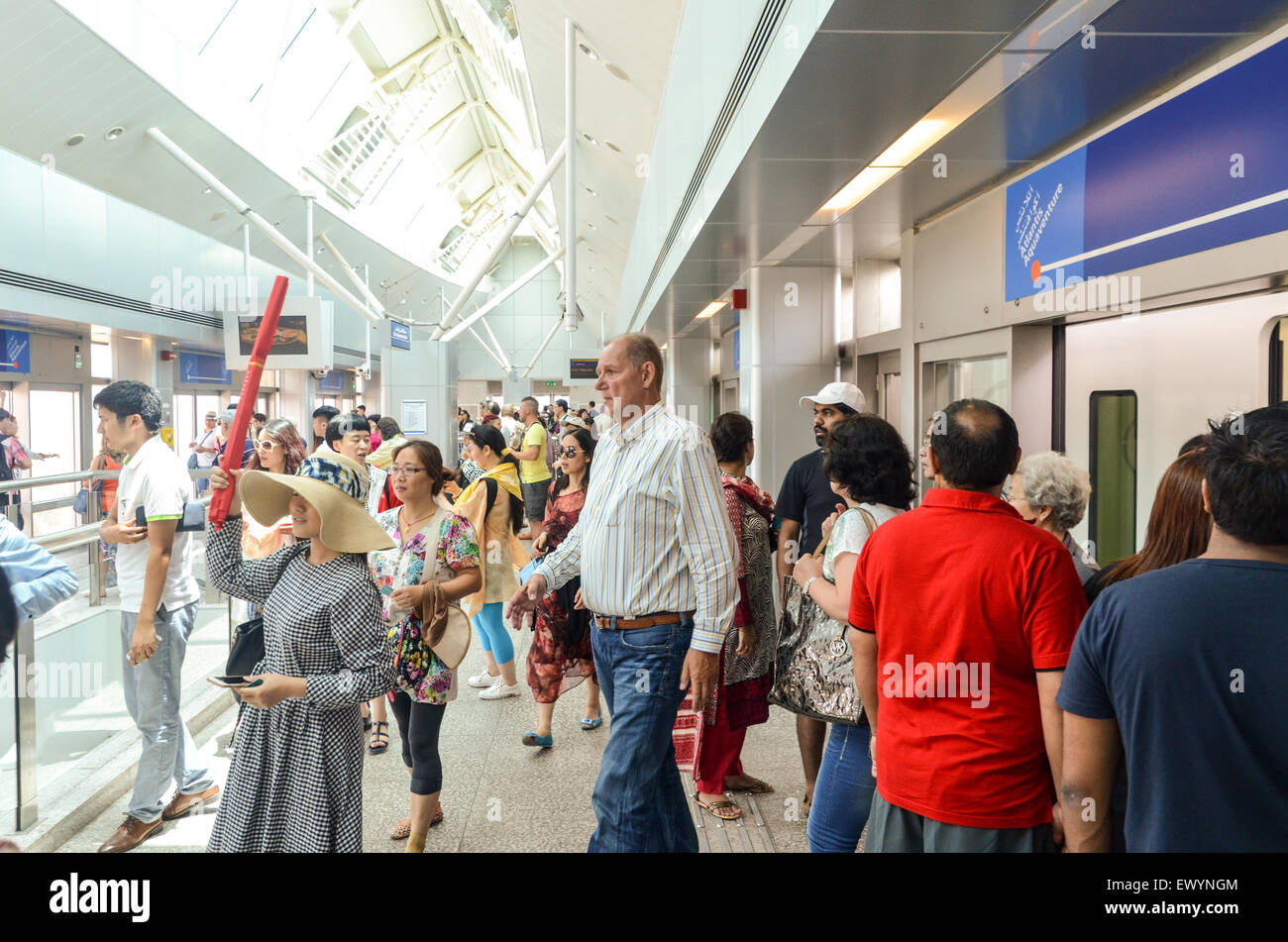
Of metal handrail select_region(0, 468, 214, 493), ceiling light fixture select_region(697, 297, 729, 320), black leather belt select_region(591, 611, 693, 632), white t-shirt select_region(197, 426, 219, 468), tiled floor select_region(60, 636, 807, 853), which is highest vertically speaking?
ceiling light fixture select_region(697, 297, 729, 320)

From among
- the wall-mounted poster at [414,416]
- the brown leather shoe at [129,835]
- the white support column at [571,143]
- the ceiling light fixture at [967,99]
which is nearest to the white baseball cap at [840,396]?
the ceiling light fixture at [967,99]

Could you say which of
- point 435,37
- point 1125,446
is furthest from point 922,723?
point 435,37

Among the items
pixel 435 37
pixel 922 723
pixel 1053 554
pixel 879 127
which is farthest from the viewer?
pixel 435 37

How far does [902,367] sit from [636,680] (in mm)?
5068

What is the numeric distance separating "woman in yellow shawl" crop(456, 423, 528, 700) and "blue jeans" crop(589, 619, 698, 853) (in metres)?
2.24

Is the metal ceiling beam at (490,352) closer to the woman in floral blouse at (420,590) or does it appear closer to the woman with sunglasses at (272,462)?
the woman with sunglasses at (272,462)

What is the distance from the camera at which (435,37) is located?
20.8m

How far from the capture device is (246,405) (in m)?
2.59

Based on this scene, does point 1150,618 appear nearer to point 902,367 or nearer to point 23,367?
point 902,367

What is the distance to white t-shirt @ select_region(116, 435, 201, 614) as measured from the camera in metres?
3.73
